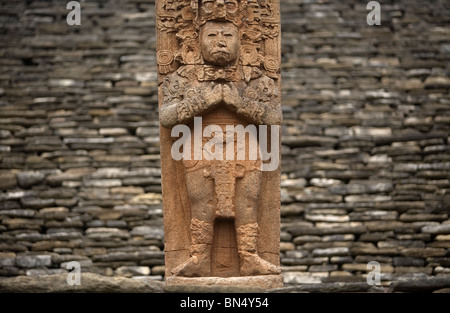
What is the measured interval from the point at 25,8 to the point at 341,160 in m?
6.05

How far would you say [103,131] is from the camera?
17750 mm

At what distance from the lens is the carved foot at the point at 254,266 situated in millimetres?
11273

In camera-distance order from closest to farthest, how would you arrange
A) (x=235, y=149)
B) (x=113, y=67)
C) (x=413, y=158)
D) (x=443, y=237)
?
(x=235, y=149) < (x=443, y=237) < (x=413, y=158) < (x=113, y=67)

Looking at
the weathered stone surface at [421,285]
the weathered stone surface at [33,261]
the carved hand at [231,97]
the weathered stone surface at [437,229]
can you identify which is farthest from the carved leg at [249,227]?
the weathered stone surface at [437,229]

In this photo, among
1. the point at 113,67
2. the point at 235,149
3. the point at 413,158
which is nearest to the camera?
the point at 235,149

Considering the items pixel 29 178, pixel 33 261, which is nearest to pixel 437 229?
pixel 33 261

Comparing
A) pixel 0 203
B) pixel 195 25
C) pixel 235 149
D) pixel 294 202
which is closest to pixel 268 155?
pixel 235 149

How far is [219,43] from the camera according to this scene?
11328 mm

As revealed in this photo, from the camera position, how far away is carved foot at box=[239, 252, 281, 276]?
37.0 ft

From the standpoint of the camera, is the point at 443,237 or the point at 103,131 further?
the point at 103,131

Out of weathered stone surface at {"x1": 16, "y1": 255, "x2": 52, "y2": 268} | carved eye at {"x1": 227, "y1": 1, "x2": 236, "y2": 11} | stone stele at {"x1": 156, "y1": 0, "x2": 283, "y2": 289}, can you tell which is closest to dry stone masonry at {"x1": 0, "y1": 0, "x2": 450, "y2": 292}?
weathered stone surface at {"x1": 16, "y1": 255, "x2": 52, "y2": 268}

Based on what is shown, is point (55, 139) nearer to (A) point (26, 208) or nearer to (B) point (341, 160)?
(A) point (26, 208)

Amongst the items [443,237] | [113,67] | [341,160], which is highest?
[113,67]

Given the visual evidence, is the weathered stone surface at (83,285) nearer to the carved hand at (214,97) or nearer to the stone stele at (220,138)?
the stone stele at (220,138)
